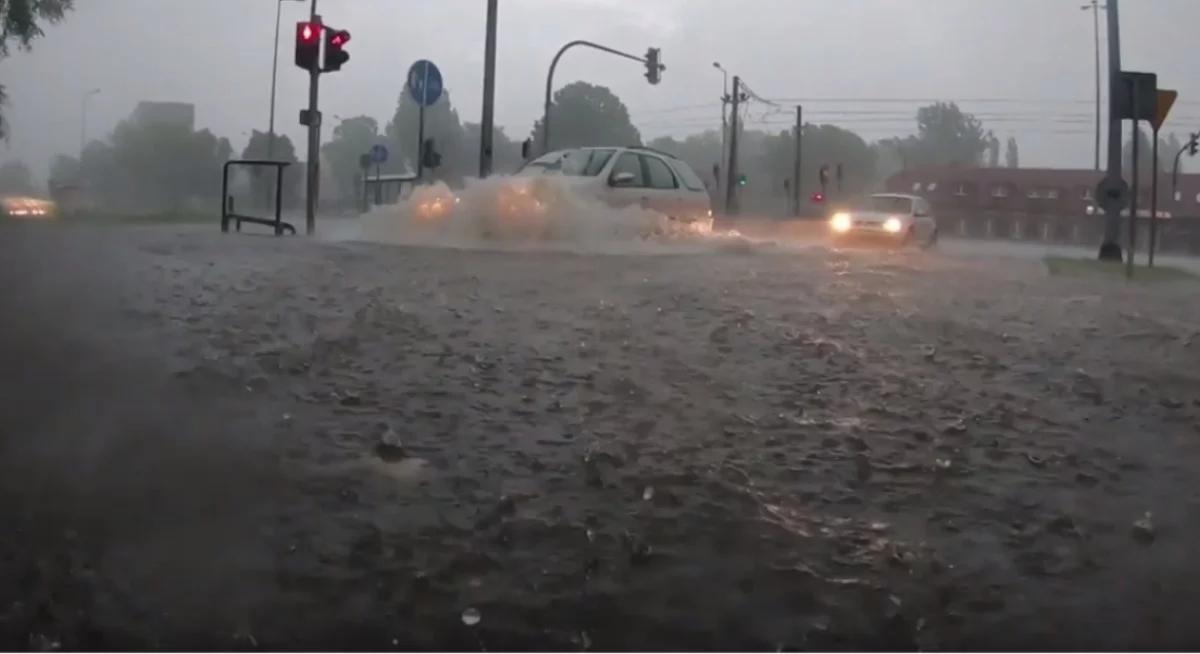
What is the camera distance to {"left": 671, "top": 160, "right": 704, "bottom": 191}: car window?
55.6 ft

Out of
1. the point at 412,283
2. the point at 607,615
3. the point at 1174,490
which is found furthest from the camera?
the point at 412,283

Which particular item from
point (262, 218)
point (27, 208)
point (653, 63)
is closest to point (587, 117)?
point (653, 63)

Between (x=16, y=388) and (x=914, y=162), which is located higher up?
(x=914, y=162)

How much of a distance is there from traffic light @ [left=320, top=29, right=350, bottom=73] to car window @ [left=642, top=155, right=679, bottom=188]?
12.6 feet

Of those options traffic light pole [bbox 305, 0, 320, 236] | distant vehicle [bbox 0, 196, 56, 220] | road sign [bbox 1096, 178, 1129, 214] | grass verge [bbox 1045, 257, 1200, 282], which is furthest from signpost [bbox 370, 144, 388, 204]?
distant vehicle [bbox 0, 196, 56, 220]

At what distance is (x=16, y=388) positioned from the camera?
4.98 metres

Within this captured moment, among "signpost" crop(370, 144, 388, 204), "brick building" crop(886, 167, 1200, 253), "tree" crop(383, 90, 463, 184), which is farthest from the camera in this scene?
"tree" crop(383, 90, 463, 184)

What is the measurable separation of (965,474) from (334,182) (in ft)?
53.3

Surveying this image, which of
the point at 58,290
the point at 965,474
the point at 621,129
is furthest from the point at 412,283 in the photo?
the point at 621,129

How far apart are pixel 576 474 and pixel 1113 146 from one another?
1167cm

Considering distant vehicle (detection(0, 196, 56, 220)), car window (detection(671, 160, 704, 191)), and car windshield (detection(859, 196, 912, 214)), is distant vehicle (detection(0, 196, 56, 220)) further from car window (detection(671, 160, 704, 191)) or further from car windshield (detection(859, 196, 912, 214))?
car windshield (detection(859, 196, 912, 214))

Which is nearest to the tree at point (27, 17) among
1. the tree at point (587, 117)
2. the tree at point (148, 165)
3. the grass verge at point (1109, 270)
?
the tree at point (148, 165)

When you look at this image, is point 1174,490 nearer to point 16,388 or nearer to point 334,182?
point 16,388

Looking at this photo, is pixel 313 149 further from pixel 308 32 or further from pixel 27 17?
pixel 27 17
